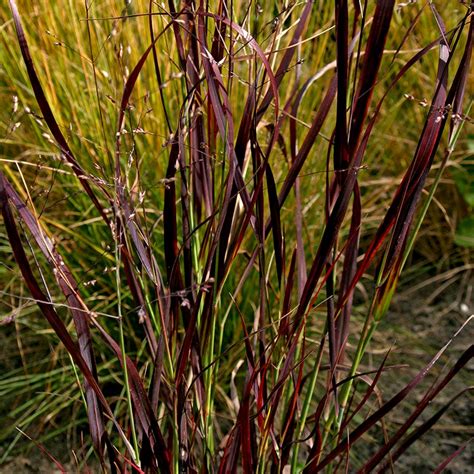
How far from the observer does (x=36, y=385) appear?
218 centimetres

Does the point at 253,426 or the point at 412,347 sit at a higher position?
the point at 253,426

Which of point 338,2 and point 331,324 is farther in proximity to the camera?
point 331,324

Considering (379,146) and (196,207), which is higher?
(196,207)

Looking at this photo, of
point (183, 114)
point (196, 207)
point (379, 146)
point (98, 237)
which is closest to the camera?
point (183, 114)

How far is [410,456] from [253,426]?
866 millimetres

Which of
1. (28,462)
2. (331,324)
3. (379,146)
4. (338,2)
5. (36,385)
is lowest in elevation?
(28,462)

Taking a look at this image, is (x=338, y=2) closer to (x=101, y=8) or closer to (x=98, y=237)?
(x=98, y=237)

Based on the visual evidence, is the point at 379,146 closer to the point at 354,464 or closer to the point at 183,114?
the point at 354,464

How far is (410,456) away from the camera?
6.95 feet

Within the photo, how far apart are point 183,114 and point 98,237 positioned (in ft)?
4.14

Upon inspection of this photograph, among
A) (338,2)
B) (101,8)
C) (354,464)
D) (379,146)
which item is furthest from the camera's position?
(379,146)

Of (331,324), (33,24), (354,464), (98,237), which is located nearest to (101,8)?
(33,24)

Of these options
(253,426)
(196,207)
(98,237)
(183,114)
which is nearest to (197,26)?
(183,114)

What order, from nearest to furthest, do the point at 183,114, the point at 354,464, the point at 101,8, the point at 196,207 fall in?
the point at 183,114, the point at 196,207, the point at 354,464, the point at 101,8
